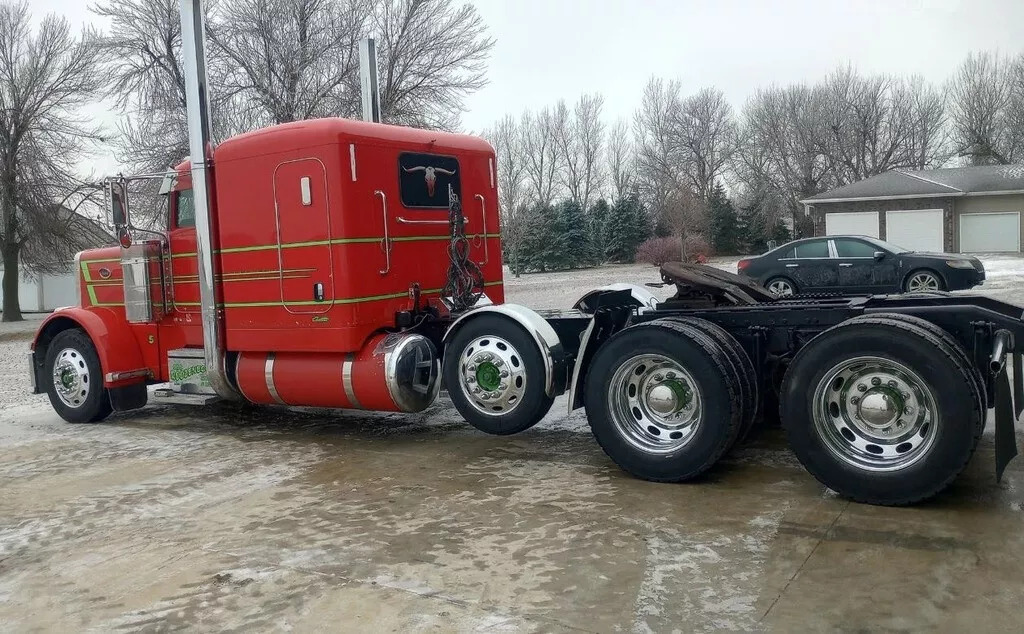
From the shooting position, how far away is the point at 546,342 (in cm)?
680

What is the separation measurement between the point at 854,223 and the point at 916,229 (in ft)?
8.37

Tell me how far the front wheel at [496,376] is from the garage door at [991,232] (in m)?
Result: 38.2

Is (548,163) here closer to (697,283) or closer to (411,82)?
(411,82)

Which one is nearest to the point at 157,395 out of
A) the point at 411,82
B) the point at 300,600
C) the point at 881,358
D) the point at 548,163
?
the point at 300,600

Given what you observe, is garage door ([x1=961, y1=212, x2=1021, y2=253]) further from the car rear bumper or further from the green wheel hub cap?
the green wheel hub cap

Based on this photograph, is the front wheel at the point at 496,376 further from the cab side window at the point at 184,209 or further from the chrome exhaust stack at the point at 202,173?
the cab side window at the point at 184,209

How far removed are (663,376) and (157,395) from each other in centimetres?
508

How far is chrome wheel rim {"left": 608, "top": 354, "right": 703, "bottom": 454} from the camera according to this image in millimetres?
5867

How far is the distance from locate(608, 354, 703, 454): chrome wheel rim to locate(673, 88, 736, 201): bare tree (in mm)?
63578

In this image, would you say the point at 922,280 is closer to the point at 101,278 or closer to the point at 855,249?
the point at 855,249


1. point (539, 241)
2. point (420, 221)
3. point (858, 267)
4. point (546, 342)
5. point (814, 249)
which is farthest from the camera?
point (539, 241)

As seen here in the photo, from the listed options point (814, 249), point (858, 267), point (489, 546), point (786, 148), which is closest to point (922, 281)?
point (858, 267)

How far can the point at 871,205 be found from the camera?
4016 cm

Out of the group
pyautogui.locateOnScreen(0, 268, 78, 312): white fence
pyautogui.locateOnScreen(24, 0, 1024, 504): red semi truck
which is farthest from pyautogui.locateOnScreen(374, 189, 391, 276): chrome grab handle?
pyautogui.locateOnScreen(0, 268, 78, 312): white fence
